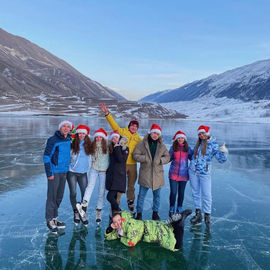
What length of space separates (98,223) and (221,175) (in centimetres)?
612

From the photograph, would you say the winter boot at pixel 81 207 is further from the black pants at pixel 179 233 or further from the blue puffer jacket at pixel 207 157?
the blue puffer jacket at pixel 207 157

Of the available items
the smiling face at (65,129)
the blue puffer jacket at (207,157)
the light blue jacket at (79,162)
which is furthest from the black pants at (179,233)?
the smiling face at (65,129)

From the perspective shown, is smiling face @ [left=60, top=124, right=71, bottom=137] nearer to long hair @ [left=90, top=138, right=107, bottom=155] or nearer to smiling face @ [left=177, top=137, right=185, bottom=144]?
long hair @ [left=90, top=138, right=107, bottom=155]

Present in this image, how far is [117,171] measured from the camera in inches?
191

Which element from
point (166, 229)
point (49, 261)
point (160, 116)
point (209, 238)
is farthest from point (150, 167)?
point (160, 116)

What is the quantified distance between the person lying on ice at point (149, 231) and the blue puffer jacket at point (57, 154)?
142cm

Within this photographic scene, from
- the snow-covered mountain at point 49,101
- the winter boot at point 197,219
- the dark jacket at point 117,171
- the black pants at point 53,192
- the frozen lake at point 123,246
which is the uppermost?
the snow-covered mountain at point 49,101

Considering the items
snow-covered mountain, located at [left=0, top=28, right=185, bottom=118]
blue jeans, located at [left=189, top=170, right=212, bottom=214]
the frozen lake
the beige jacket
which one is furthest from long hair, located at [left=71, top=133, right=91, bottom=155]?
snow-covered mountain, located at [left=0, top=28, right=185, bottom=118]

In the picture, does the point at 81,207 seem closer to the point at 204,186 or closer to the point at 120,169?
the point at 120,169

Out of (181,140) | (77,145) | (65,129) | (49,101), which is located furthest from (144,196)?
(49,101)

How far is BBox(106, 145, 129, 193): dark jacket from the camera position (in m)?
4.83

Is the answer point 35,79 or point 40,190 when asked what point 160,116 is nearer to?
point 40,190

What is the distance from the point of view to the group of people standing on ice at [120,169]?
4.49 metres

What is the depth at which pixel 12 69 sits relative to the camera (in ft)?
520
